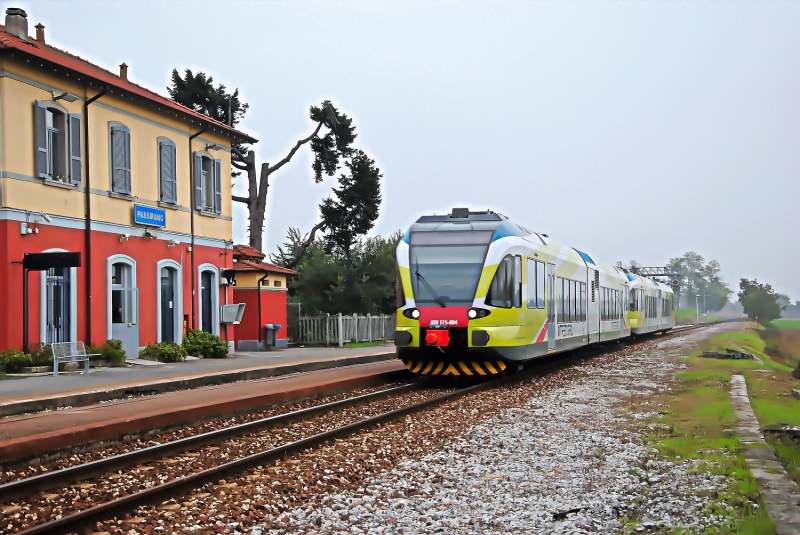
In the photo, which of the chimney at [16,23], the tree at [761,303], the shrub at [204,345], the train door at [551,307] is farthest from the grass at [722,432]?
the tree at [761,303]

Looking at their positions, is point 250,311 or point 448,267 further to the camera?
point 250,311

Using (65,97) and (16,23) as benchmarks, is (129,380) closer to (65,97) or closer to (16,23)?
(65,97)

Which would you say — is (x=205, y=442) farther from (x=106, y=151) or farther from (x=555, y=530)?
(x=106, y=151)

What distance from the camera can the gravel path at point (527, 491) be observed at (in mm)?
6285

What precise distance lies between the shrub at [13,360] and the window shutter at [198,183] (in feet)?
30.5

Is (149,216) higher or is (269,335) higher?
(149,216)

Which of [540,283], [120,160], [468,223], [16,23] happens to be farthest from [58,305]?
[540,283]

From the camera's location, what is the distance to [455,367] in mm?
16750

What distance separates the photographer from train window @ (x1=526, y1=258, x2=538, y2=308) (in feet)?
58.0

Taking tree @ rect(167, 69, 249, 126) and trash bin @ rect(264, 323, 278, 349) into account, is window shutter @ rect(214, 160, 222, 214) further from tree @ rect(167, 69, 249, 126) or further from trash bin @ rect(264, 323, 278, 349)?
tree @ rect(167, 69, 249, 126)

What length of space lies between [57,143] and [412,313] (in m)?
10.6

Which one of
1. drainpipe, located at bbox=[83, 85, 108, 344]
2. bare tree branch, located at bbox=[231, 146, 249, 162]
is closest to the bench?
drainpipe, located at bbox=[83, 85, 108, 344]

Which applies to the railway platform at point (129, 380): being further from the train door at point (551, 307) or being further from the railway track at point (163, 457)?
the train door at point (551, 307)

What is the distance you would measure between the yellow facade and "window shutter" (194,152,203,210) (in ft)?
0.96
